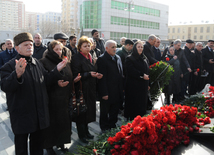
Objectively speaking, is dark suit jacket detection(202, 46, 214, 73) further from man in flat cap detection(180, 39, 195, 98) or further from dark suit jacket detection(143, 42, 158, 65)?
dark suit jacket detection(143, 42, 158, 65)

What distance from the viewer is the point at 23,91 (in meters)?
2.96

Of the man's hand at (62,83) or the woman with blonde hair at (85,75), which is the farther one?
the woman with blonde hair at (85,75)

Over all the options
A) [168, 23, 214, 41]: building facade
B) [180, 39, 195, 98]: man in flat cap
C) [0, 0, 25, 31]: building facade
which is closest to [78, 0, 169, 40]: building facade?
[168, 23, 214, 41]: building facade

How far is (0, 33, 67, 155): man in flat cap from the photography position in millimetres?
2859

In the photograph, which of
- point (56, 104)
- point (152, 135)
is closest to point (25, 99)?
point (56, 104)

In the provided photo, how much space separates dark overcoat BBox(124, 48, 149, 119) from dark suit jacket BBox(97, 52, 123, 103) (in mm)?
420

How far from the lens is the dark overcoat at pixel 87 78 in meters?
4.39

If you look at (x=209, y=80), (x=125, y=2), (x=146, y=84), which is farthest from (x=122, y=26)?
(x=146, y=84)

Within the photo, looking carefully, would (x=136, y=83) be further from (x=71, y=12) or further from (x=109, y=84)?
(x=71, y=12)

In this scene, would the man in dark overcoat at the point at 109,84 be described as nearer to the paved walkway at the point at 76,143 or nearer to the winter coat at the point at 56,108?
the paved walkway at the point at 76,143

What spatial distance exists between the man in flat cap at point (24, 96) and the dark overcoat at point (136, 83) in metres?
2.58

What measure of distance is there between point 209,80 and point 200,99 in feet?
21.4

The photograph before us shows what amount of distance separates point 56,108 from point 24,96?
0.99 m

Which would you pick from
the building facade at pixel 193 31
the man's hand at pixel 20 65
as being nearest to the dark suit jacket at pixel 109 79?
the man's hand at pixel 20 65
